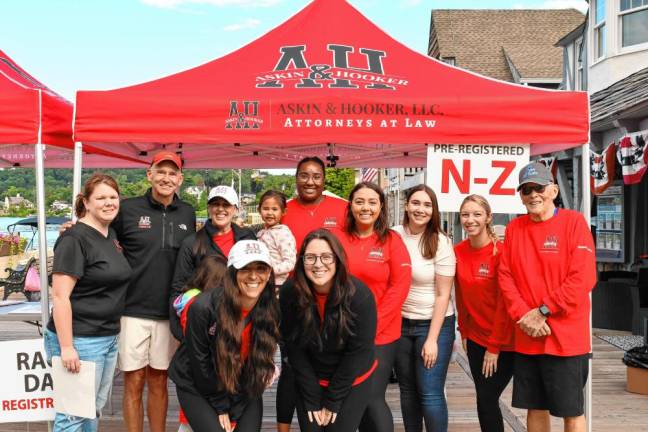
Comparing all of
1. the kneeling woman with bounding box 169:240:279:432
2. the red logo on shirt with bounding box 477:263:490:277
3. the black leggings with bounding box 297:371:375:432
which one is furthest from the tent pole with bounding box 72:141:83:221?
the red logo on shirt with bounding box 477:263:490:277

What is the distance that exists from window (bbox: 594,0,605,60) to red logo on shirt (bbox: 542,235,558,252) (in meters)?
9.67

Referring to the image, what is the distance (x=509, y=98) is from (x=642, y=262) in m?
4.49

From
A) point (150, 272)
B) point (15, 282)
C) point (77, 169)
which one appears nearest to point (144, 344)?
point (150, 272)

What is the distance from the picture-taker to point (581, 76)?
15.9 meters

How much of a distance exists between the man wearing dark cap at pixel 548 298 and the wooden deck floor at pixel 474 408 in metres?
1.49

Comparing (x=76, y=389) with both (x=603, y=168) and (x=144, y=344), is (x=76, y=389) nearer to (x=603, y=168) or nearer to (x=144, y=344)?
(x=144, y=344)

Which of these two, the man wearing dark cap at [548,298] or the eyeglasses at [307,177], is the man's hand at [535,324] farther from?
the eyeglasses at [307,177]

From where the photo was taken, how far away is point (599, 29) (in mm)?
12000

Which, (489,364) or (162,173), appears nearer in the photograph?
(489,364)

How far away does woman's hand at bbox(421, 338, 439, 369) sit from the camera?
3619mm

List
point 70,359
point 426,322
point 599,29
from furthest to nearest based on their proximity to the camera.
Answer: point 599,29, point 426,322, point 70,359

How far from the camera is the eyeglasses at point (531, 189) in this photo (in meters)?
3.45

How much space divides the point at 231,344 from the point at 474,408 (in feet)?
10.5

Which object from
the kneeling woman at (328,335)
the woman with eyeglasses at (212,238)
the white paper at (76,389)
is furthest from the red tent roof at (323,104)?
the white paper at (76,389)
